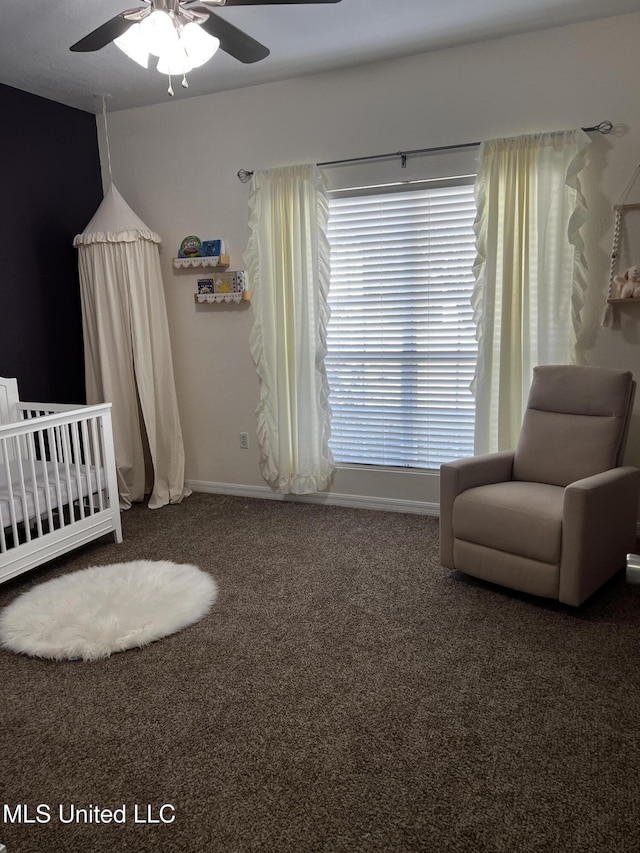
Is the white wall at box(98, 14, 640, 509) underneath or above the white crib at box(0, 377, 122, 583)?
above

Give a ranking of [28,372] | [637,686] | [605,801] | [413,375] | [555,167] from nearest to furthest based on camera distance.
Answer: [605,801]
[637,686]
[555,167]
[413,375]
[28,372]

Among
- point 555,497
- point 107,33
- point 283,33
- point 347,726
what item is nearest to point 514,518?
point 555,497

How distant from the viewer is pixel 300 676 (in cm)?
213

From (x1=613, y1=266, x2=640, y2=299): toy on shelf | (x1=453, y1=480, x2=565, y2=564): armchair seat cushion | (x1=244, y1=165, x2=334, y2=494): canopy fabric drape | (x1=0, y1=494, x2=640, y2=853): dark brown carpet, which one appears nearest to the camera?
(x1=0, y1=494, x2=640, y2=853): dark brown carpet

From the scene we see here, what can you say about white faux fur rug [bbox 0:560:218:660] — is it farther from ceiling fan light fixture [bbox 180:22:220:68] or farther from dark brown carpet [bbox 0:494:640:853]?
ceiling fan light fixture [bbox 180:22:220:68]

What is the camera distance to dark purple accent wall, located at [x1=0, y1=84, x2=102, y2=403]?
3768mm

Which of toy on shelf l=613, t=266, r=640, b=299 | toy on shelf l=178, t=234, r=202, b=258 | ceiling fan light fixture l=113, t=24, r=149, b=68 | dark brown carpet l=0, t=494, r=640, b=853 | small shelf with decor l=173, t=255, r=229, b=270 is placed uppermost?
ceiling fan light fixture l=113, t=24, r=149, b=68

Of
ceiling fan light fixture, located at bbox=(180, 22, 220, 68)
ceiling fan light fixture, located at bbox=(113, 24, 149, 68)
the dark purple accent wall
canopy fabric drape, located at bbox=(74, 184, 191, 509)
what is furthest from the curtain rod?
the dark purple accent wall

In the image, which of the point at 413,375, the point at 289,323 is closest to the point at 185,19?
the point at 289,323

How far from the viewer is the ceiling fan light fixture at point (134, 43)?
215 cm

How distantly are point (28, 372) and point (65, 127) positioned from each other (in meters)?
1.63

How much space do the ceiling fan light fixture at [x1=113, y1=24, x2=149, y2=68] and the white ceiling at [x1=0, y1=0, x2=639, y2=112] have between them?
0.72 meters

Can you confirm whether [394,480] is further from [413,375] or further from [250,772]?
[250,772]

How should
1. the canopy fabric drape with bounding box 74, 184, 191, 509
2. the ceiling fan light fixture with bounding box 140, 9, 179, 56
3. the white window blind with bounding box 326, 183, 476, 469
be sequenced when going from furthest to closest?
the canopy fabric drape with bounding box 74, 184, 191, 509
the white window blind with bounding box 326, 183, 476, 469
the ceiling fan light fixture with bounding box 140, 9, 179, 56
